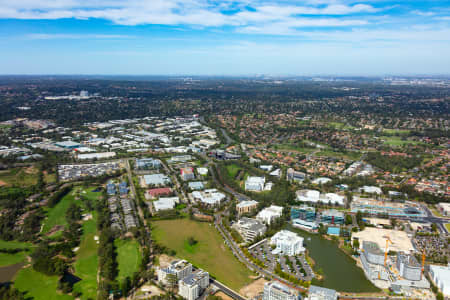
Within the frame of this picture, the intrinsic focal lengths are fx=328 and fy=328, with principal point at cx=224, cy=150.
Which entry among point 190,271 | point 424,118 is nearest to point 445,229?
point 190,271

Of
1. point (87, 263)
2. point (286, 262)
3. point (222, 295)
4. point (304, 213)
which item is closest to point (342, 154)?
point (304, 213)

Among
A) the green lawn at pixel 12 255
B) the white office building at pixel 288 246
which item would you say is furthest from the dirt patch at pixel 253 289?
the green lawn at pixel 12 255

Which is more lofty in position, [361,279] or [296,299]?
[296,299]

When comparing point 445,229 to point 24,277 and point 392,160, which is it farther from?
point 24,277

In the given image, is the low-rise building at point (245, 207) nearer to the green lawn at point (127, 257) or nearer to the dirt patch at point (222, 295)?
the green lawn at point (127, 257)

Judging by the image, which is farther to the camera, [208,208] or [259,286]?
[208,208]

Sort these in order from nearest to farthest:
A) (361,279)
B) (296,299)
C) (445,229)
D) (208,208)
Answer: (296,299) → (361,279) → (445,229) → (208,208)

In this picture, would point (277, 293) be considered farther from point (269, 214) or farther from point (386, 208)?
point (386, 208)
